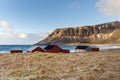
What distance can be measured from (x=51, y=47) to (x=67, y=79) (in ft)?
175

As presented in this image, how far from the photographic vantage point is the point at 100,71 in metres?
18.0

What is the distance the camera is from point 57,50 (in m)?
66.4

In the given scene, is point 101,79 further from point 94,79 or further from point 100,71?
point 100,71

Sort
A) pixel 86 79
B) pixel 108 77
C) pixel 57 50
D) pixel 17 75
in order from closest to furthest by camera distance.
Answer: pixel 86 79, pixel 108 77, pixel 17 75, pixel 57 50

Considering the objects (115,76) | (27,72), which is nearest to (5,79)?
(27,72)

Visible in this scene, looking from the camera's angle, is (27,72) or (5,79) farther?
(27,72)

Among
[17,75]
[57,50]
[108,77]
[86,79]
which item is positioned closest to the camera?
[86,79]

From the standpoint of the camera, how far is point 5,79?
50.3ft

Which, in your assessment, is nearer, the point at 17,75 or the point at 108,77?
the point at 108,77

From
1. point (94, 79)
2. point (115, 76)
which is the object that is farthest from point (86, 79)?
point (115, 76)

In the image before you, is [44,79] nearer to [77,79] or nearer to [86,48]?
[77,79]

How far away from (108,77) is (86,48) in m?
55.4

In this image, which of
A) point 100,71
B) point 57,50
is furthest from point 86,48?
point 100,71

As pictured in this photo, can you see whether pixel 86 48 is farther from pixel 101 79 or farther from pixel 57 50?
pixel 101 79
